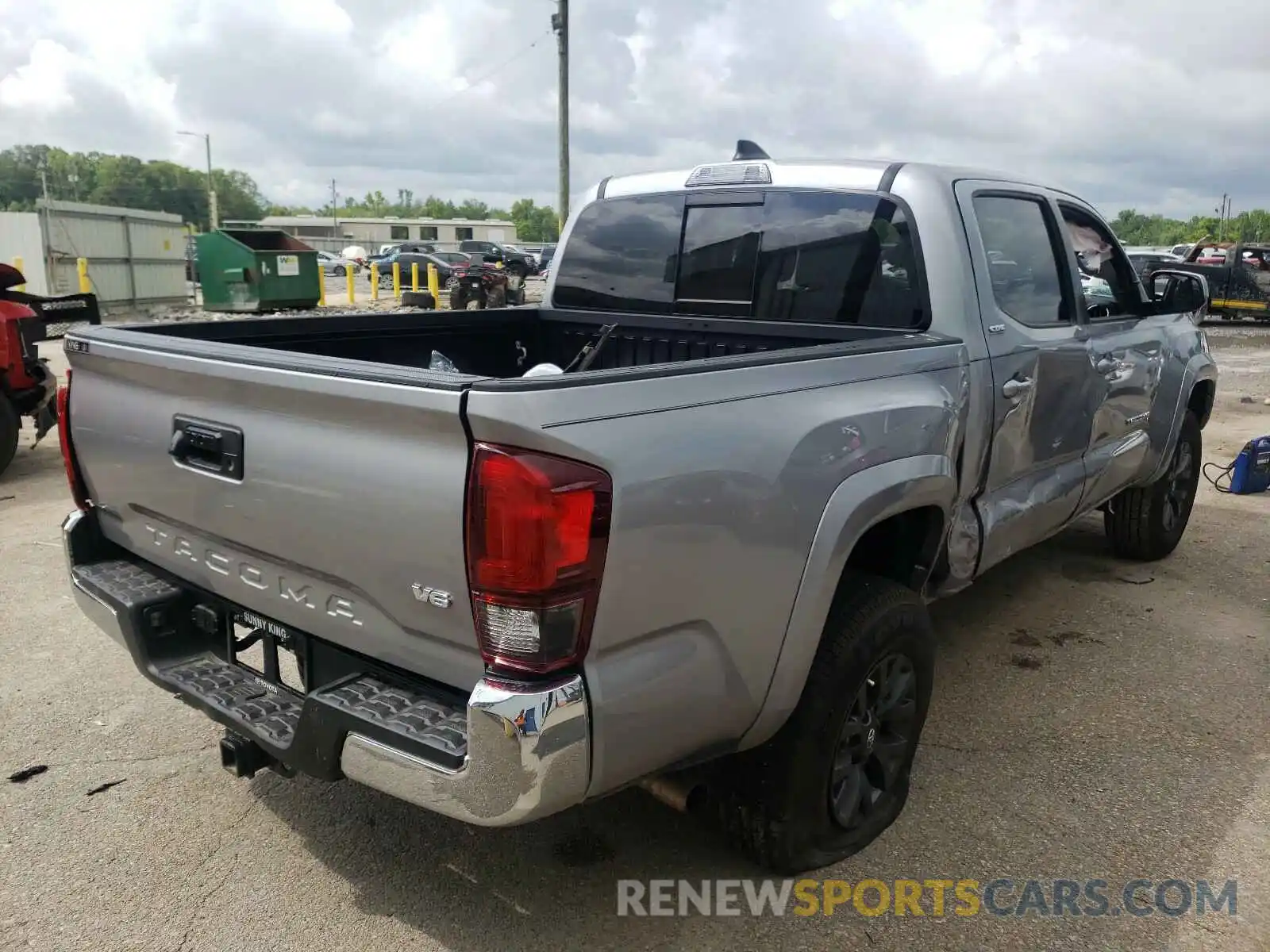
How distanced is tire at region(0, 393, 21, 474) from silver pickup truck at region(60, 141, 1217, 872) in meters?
4.74

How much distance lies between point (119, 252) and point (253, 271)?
4136 mm

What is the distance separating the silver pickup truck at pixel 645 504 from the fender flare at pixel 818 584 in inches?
0.5

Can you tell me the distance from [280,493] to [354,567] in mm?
272

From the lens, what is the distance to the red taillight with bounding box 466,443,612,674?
1923 mm

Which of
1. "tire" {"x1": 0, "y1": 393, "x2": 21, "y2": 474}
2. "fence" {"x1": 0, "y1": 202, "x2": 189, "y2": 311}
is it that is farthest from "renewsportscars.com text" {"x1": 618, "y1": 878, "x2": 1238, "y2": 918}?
"fence" {"x1": 0, "y1": 202, "x2": 189, "y2": 311}

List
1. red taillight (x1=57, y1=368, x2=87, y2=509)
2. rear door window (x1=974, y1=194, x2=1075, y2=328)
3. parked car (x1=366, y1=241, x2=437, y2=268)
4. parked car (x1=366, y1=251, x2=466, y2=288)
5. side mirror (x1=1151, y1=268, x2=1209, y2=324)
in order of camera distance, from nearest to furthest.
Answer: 1. red taillight (x1=57, y1=368, x2=87, y2=509)
2. rear door window (x1=974, y1=194, x2=1075, y2=328)
3. side mirror (x1=1151, y1=268, x2=1209, y2=324)
4. parked car (x1=366, y1=251, x2=466, y2=288)
5. parked car (x1=366, y1=241, x2=437, y2=268)

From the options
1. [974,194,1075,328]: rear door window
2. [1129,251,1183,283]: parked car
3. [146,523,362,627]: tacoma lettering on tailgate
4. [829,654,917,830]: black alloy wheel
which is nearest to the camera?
[146,523,362,627]: tacoma lettering on tailgate

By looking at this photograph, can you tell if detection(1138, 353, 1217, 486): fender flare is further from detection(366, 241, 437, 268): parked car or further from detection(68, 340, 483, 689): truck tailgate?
detection(366, 241, 437, 268): parked car

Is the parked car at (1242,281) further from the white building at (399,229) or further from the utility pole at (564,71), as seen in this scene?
the white building at (399,229)

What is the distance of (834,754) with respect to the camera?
2.72 m

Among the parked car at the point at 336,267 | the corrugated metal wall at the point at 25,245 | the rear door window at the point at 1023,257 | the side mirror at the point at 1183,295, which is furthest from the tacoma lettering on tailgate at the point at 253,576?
the parked car at the point at 336,267

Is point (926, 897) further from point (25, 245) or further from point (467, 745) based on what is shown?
point (25, 245)

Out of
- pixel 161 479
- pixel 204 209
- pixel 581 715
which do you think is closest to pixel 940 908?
pixel 581 715

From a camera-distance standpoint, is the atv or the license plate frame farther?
the atv
